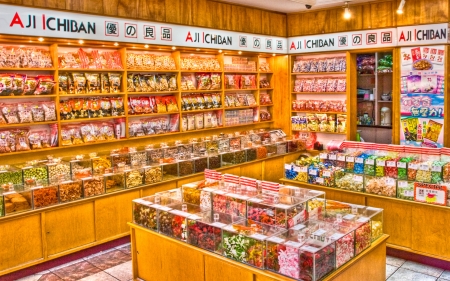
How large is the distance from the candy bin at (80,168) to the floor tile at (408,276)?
3.48m

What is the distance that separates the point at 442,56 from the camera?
21.3 feet

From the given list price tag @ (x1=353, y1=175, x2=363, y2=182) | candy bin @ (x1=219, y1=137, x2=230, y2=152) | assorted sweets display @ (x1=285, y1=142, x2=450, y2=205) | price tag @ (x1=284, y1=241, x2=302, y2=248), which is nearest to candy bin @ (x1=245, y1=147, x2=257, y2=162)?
candy bin @ (x1=219, y1=137, x2=230, y2=152)

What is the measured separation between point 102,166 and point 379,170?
3.35 m

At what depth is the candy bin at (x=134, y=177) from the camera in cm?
539

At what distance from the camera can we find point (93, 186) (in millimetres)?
5066

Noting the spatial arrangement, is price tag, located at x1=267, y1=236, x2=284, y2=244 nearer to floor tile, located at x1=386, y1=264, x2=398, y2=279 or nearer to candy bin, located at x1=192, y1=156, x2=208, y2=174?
floor tile, located at x1=386, y1=264, x2=398, y2=279

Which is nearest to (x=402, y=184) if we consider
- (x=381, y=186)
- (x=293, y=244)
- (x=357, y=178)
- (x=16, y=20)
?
(x=381, y=186)

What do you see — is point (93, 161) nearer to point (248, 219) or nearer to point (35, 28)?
point (35, 28)

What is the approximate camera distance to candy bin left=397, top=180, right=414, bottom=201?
4727 millimetres

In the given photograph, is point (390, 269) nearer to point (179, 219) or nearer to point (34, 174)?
point (179, 219)

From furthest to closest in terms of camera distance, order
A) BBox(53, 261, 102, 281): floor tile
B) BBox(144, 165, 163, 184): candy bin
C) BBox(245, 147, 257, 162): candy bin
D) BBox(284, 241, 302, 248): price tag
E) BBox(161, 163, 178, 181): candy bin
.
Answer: BBox(245, 147, 257, 162): candy bin < BBox(161, 163, 178, 181): candy bin < BBox(144, 165, 163, 184): candy bin < BBox(53, 261, 102, 281): floor tile < BBox(284, 241, 302, 248): price tag

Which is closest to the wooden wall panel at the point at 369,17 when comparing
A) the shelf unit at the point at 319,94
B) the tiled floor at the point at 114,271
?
the shelf unit at the point at 319,94

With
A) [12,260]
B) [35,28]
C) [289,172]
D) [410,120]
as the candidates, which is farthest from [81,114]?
[410,120]

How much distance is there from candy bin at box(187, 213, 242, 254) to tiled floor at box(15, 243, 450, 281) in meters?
1.22
